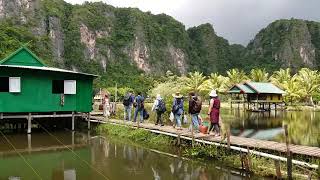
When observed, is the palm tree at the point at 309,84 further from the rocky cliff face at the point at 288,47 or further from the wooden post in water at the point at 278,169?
the rocky cliff face at the point at 288,47

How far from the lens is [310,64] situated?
140000mm

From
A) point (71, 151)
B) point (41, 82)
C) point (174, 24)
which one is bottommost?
point (71, 151)

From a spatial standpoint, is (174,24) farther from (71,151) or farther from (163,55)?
(71,151)

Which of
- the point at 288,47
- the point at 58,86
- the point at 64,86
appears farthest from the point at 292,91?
the point at 288,47

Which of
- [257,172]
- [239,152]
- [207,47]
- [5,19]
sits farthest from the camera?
[207,47]

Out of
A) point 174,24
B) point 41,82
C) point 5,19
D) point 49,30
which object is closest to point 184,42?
point 174,24

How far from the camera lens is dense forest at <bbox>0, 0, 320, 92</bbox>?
95444 mm

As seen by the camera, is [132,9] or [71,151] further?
[132,9]

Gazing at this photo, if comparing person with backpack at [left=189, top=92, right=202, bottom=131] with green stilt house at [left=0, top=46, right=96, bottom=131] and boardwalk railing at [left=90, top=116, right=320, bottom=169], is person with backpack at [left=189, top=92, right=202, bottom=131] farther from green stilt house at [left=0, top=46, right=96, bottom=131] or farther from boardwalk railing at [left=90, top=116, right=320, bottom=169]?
green stilt house at [left=0, top=46, right=96, bottom=131]

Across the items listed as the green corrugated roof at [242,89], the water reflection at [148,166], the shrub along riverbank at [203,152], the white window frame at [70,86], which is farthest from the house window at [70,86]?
the green corrugated roof at [242,89]

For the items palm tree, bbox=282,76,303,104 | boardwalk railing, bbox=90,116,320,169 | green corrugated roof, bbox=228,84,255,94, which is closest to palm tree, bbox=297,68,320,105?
palm tree, bbox=282,76,303,104

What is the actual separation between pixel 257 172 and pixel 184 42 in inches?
5456

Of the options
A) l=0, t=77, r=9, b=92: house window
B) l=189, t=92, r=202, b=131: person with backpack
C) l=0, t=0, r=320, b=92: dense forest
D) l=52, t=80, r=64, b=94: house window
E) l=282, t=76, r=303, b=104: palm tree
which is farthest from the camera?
l=0, t=0, r=320, b=92: dense forest

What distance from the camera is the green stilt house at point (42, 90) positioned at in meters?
19.2
